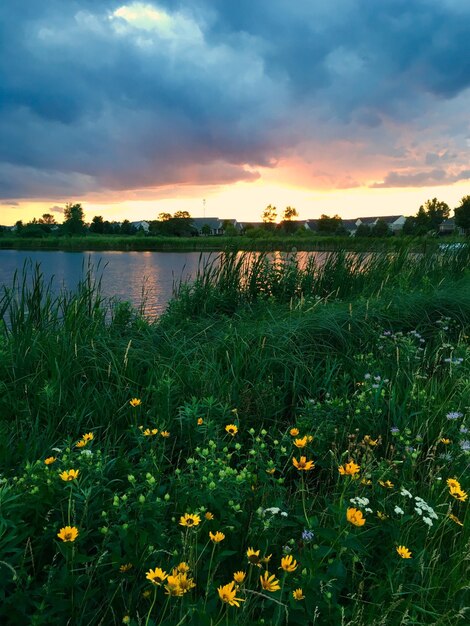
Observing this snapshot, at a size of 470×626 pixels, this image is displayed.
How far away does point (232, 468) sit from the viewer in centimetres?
252

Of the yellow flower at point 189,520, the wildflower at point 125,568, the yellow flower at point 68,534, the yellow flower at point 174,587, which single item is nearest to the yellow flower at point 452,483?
the yellow flower at point 189,520

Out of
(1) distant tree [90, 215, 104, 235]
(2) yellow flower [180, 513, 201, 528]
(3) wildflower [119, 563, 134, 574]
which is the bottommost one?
(3) wildflower [119, 563, 134, 574]

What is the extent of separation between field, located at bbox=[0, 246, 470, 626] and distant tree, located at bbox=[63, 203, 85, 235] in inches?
3022

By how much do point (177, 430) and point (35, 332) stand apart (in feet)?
7.46

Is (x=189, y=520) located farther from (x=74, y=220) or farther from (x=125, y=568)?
(x=74, y=220)

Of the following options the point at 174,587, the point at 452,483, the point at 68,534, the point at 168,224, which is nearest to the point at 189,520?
the point at 174,587

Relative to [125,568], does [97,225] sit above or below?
above

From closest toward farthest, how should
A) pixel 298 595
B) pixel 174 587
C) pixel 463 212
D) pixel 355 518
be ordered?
pixel 174 587, pixel 298 595, pixel 355 518, pixel 463 212

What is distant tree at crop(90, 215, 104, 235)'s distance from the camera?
90.3 metres

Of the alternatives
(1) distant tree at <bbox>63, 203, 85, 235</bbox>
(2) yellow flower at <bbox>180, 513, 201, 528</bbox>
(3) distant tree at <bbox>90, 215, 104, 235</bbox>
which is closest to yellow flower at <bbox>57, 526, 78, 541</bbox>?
(2) yellow flower at <bbox>180, 513, 201, 528</bbox>

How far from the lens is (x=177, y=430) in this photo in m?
2.91

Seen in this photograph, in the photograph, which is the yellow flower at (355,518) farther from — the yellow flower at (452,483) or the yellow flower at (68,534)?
the yellow flower at (68,534)

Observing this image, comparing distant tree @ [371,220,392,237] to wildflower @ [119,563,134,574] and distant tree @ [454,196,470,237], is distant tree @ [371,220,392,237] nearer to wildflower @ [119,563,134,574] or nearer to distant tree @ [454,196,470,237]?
wildflower @ [119,563,134,574]

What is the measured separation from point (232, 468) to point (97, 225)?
94518 millimetres
